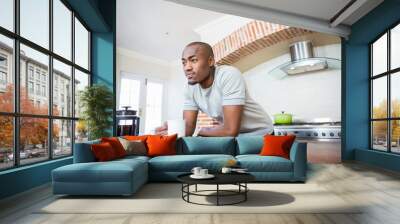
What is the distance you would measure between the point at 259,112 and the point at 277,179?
160 centimetres

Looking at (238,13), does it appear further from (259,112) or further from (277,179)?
(277,179)

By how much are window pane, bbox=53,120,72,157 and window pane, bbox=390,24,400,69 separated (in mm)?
5663

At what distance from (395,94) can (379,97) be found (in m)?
0.76

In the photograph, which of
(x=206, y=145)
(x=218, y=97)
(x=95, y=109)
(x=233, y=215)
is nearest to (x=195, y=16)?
(x=218, y=97)

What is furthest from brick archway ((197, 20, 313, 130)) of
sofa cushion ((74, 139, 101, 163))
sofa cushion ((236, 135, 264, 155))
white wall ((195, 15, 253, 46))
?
sofa cushion ((74, 139, 101, 163))

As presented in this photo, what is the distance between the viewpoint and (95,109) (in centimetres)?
612

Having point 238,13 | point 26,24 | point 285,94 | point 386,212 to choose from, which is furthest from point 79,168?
point 285,94

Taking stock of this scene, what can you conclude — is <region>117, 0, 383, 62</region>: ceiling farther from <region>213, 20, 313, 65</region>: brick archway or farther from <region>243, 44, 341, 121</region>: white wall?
<region>243, 44, 341, 121</region>: white wall

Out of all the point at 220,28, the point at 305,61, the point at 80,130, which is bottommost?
the point at 80,130

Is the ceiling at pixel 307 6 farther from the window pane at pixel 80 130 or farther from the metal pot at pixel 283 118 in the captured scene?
the window pane at pixel 80 130

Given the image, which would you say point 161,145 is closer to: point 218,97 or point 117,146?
point 117,146

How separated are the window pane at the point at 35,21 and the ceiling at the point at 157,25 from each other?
8.55ft

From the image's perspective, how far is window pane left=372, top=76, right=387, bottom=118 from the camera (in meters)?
6.89

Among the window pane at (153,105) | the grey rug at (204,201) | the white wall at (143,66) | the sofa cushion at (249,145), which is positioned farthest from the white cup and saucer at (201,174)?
the window pane at (153,105)
